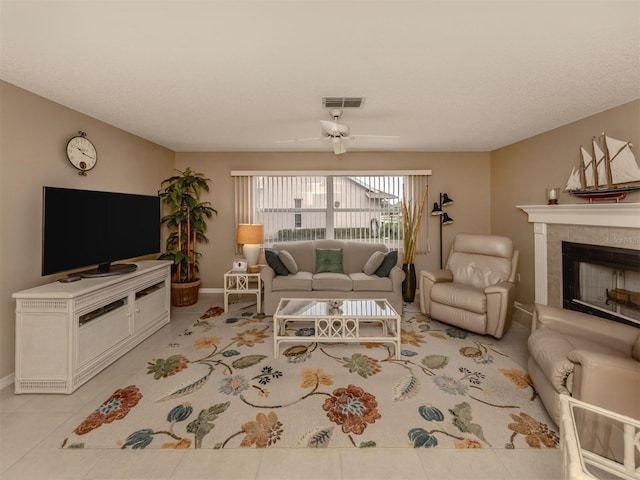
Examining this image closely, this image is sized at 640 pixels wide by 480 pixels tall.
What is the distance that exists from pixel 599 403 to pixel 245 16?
295 cm

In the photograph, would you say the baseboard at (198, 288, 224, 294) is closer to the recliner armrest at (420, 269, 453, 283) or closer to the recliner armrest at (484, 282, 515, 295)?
the recliner armrest at (420, 269, 453, 283)

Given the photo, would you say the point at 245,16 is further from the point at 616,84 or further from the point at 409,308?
the point at 409,308

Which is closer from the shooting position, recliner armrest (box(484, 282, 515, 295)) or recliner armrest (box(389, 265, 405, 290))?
recliner armrest (box(484, 282, 515, 295))

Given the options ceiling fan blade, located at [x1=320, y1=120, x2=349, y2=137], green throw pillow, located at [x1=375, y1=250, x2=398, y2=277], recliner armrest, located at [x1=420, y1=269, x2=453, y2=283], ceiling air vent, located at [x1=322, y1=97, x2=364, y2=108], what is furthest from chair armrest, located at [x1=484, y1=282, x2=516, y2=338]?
ceiling air vent, located at [x1=322, y1=97, x2=364, y2=108]

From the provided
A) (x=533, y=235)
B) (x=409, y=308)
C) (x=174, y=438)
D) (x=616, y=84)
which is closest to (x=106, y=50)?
(x=174, y=438)

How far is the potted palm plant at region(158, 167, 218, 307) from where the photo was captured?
4305mm

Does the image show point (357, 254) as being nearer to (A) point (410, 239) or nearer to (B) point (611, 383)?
(A) point (410, 239)

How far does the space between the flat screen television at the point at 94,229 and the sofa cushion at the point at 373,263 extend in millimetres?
2840

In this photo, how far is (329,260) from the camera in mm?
4391

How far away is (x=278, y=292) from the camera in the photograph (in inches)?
151

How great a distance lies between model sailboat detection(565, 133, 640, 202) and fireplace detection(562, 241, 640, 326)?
542 millimetres

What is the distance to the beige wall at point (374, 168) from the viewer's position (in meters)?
4.88

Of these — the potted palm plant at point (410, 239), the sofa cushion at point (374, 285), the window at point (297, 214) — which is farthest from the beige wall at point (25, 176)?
the potted palm plant at point (410, 239)

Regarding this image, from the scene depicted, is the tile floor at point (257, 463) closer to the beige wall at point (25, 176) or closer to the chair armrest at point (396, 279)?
the beige wall at point (25, 176)
